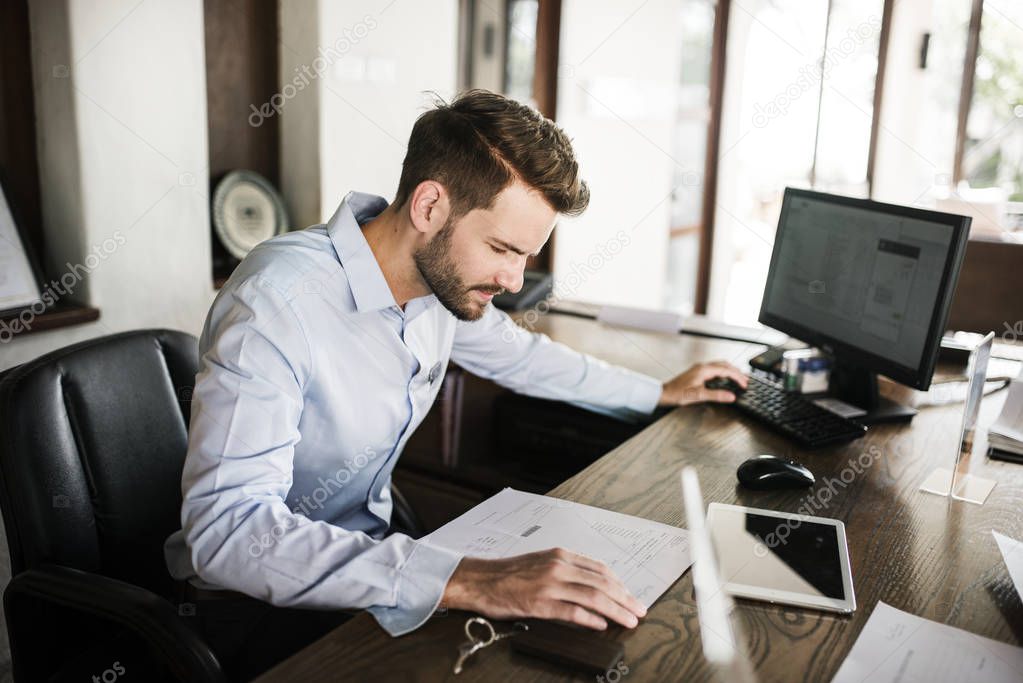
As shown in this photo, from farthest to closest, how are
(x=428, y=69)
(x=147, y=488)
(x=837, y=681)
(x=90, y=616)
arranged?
1. (x=428, y=69)
2. (x=147, y=488)
3. (x=90, y=616)
4. (x=837, y=681)

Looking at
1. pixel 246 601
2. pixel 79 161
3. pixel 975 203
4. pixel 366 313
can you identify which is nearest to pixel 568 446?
pixel 366 313

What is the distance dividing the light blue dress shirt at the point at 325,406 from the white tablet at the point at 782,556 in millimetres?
390

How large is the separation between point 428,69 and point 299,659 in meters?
2.77

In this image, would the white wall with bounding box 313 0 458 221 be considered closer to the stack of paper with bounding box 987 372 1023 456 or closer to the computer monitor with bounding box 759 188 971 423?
the computer monitor with bounding box 759 188 971 423

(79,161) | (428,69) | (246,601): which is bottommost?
(246,601)

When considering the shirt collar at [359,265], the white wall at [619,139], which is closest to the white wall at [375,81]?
the white wall at [619,139]

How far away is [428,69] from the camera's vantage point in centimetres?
337

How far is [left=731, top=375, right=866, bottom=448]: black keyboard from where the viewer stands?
5.49 ft

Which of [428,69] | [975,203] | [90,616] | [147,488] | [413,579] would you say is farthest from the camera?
[975,203]

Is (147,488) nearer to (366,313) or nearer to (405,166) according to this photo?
(366,313)

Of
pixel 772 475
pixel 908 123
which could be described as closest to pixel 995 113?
pixel 908 123

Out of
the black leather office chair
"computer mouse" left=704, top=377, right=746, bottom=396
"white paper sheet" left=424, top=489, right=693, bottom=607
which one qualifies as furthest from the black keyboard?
the black leather office chair

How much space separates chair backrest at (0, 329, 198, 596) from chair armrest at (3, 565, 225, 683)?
0.16 ft

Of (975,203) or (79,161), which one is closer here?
(79,161)
